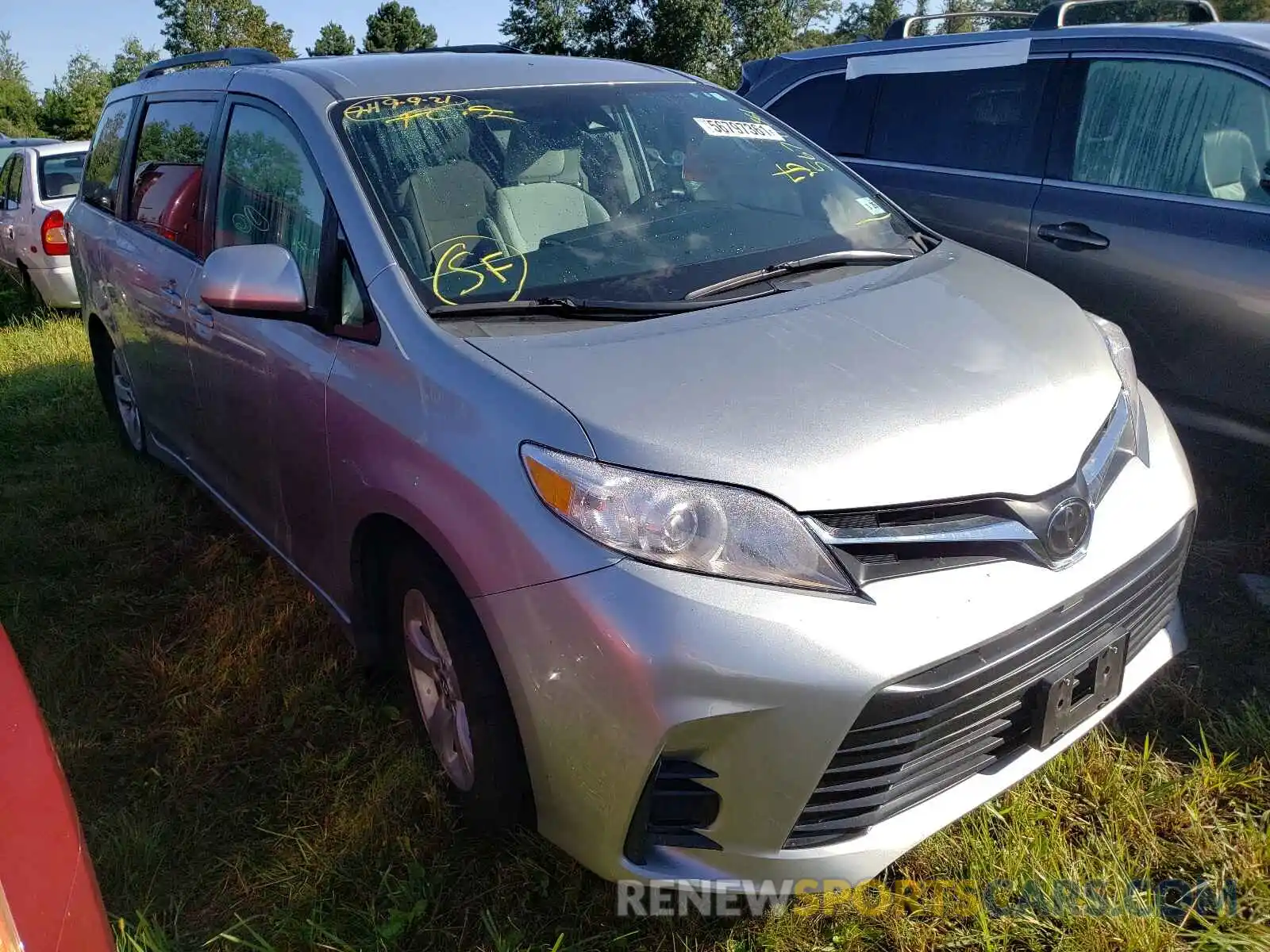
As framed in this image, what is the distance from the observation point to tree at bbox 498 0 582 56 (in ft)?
101

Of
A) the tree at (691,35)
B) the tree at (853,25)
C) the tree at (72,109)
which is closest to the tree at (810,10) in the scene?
the tree at (853,25)

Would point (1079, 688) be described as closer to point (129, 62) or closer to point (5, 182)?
point (5, 182)

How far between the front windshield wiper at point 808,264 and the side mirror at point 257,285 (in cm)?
91

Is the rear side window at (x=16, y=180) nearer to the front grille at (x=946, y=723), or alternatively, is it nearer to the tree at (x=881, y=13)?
the front grille at (x=946, y=723)

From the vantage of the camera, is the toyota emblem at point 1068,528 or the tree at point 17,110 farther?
the tree at point 17,110

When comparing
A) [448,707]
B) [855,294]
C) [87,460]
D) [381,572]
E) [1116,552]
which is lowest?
[87,460]

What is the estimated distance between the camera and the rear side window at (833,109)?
4469 mm

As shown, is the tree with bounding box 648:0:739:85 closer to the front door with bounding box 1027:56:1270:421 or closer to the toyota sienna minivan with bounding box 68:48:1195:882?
the front door with bounding box 1027:56:1270:421

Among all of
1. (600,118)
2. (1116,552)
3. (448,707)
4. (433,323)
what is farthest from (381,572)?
(1116,552)

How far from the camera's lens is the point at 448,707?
226cm

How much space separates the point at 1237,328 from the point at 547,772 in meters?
2.50

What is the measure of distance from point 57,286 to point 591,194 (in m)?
7.44

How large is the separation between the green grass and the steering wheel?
58.7 inches

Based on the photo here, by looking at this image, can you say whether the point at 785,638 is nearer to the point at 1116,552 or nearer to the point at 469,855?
the point at 1116,552
